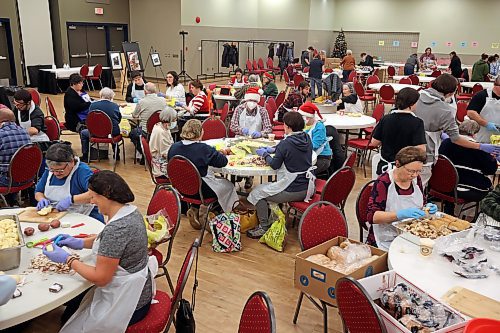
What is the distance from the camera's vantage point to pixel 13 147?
14.8ft

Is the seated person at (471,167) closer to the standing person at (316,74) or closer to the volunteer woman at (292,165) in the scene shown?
the volunteer woman at (292,165)

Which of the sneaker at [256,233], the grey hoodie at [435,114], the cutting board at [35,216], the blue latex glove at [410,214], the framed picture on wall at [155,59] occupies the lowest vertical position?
the sneaker at [256,233]

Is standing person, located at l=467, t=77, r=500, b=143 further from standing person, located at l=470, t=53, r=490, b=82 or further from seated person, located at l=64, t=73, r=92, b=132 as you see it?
standing person, located at l=470, t=53, r=490, b=82

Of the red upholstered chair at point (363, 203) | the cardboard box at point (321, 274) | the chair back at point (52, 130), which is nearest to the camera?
the cardboard box at point (321, 274)

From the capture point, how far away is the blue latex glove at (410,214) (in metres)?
2.99

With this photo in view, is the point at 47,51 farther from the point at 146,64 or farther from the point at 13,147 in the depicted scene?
the point at 13,147

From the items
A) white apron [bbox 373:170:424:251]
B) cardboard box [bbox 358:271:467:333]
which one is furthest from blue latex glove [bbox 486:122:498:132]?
cardboard box [bbox 358:271:467:333]

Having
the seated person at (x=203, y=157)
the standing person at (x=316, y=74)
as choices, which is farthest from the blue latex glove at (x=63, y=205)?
the standing person at (x=316, y=74)

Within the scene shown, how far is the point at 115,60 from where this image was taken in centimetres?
1507

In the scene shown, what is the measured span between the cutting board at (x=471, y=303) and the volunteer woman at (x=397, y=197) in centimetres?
81

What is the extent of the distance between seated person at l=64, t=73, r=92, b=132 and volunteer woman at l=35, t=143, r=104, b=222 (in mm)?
4079

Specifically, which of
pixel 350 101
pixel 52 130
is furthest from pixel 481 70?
pixel 52 130

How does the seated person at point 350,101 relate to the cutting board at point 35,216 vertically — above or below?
above

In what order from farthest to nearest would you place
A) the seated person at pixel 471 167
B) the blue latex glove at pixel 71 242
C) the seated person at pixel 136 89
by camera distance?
the seated person at pixel 136 89, the seated person at pixel 471 167, the blue latex glove at pixel 71 242
